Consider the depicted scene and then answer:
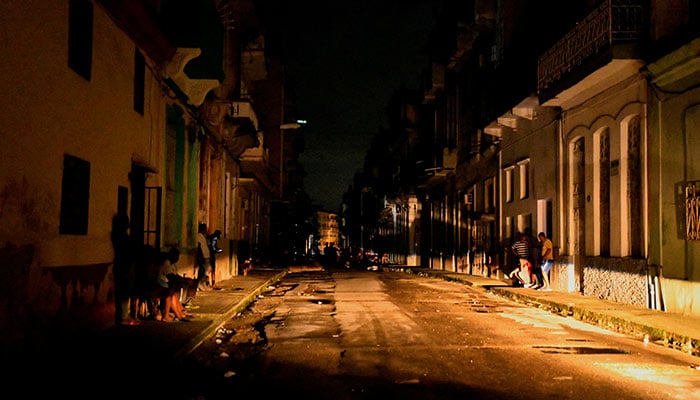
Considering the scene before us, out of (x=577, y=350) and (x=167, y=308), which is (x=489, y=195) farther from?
(x=577, y=350)

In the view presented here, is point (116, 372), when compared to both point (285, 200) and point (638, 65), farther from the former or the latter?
point (285, 200)

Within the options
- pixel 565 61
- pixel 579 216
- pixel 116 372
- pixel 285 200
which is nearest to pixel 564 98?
pixel 565 61

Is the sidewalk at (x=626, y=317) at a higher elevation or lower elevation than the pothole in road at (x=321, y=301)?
higher

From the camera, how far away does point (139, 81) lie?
43.8ft

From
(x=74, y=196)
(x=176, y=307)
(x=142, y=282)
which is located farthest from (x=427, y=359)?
→ (x=142, y=282)

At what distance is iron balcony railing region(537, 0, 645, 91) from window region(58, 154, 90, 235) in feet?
36.4

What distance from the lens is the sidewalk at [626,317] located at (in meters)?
10.8

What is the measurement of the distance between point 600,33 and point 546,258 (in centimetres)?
726

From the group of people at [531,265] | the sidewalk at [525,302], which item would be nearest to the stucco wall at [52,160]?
the sidewalk at [525,302]

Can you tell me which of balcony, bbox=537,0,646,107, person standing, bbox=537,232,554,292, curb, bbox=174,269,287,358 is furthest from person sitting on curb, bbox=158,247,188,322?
person standing, bbox=537,232,554,292

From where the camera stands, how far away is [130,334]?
1076cm

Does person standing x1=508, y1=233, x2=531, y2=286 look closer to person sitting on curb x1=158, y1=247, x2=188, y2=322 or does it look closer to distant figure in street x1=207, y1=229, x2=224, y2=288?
distant figure in street x1=207, y1=229, x2=224, y2=288

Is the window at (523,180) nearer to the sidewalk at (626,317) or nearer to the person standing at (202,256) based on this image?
the sidewalk at (626,317)

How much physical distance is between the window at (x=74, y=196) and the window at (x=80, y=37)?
130 centimetres
